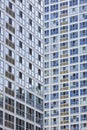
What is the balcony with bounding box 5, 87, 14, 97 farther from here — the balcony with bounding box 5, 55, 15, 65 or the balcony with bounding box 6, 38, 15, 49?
the balcony with bounding box 6, 38, 15, 49

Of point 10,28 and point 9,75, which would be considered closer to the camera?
point 9,75

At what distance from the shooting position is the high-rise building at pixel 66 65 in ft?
407

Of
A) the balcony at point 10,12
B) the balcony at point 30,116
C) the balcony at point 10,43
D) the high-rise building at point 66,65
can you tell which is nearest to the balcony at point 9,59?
the balcony at point 10,43

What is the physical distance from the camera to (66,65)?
127 meters

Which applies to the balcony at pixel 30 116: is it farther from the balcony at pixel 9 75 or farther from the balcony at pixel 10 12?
the balcony at pixel 10 12

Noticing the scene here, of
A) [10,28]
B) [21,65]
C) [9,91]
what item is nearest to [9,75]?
[9,91]

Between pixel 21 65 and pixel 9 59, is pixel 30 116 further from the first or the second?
pixel 9 59

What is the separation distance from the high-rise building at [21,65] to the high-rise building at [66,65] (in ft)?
113

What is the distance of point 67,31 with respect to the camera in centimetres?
12912

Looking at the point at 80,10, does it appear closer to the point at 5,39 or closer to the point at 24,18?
the point at 24,18

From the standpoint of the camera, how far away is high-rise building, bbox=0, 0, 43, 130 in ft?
258

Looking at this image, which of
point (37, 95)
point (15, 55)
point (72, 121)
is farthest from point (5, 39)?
point (72, 121)

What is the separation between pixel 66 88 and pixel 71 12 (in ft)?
58.3

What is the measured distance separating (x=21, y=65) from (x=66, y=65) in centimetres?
4401
